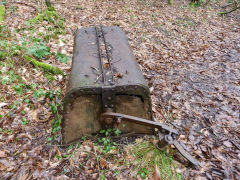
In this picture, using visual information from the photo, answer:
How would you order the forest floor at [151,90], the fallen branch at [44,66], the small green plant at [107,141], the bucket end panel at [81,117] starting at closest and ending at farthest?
the bucket end panel at [81,117] < the forest floor at [151,90] < the small green plant at [107,141] < the fallen branch at [44,66]

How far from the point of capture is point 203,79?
15.6 ft

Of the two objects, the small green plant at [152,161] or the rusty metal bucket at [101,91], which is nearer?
the rusty metal bucket at [101,91]

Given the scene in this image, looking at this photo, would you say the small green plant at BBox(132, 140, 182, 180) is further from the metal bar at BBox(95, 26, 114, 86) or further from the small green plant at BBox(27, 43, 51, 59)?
the small green plant at BBox(27, 43, 51, 59)

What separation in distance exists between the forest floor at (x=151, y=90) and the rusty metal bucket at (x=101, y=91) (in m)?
0.38

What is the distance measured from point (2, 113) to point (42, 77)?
45.7 inches

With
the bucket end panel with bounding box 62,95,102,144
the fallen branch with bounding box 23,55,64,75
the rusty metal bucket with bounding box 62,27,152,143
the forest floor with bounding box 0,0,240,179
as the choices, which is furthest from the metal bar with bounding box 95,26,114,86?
the fallen branch with bounding box 23,55,64,75

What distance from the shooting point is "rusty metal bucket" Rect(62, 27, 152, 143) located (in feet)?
7.85

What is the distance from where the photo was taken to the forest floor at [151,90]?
8.74 feet

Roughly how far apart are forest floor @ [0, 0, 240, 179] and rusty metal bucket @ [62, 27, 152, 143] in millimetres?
380

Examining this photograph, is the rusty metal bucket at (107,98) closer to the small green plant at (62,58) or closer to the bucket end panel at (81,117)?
the bucket end panel at (81,117)

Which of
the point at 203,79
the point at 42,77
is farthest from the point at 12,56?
the point at 203,79

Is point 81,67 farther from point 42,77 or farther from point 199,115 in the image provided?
point 199,115

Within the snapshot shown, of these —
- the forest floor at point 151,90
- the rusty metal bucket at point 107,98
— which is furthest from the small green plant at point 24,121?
the rusty metal bucket at point 107,98

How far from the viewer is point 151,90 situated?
13.8 feet
